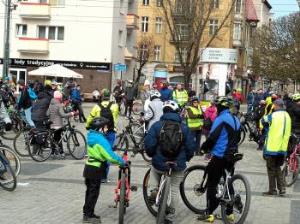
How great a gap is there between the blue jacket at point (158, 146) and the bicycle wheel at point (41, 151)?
7060mm

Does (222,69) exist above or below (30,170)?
above

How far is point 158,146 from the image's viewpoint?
819 centimetres

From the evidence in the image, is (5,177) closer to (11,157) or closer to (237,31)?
(11,157)

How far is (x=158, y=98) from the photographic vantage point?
15.7 metres

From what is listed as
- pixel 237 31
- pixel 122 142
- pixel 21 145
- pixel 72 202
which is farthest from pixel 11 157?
Result: pixel 237 31

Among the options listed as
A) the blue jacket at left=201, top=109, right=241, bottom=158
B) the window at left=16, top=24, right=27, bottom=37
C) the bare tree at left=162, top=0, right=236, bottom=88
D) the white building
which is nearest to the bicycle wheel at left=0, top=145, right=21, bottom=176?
the blue jacket at left=201, top=109, right=241, bottom=158

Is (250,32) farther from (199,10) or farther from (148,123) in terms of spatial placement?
(148,123)

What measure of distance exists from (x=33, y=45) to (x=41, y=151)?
117ft

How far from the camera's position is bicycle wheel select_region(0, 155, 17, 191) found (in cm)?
1062

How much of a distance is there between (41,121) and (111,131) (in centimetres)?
428

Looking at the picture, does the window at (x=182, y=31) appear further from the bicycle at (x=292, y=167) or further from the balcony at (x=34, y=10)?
the bicycle at (x=292, y=167)

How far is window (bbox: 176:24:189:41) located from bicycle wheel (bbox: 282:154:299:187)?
108ft

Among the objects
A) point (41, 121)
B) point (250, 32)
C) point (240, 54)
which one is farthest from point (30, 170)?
point (250, 32)

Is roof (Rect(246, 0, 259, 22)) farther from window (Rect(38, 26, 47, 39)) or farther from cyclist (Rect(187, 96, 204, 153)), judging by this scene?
cyclist (Rect(187, 96, 204, 153))
